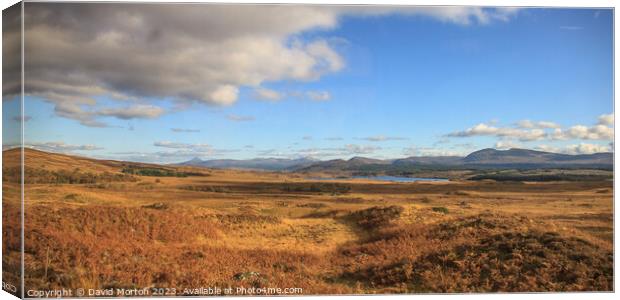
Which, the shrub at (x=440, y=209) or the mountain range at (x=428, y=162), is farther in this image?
the shrub at (x=440, y=209)

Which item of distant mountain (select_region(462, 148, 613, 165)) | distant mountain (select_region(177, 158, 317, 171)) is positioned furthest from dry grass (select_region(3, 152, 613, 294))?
distant mountain (select_region(462, 148, 613, 165))

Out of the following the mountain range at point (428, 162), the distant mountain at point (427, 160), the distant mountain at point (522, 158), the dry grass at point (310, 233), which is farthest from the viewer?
the distant mountain at point (427, 160)

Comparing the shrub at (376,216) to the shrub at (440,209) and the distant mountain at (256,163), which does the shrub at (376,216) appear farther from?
the distant mountain at (256,163)

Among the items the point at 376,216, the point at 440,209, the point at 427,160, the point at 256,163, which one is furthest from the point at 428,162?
the point at 256,163

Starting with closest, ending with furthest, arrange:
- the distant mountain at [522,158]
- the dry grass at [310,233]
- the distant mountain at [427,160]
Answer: the dry grass at [310,233] < the distant mountain at [522,158] < the distant mountain at [427,160]

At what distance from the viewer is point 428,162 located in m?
8.59

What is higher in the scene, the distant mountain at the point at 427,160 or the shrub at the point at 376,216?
the distant mountain at the point at 427,160

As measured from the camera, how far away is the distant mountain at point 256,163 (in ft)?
27.1

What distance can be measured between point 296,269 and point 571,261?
476 cm

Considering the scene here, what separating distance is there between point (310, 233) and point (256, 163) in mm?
1817

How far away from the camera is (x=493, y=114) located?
26.5 ft

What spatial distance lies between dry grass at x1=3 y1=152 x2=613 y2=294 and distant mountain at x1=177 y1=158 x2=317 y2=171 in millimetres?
230

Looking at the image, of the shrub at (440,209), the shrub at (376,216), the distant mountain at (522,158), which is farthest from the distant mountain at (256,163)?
the distant mountain at (522,158)

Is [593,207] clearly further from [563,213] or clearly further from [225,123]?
[225,123]
